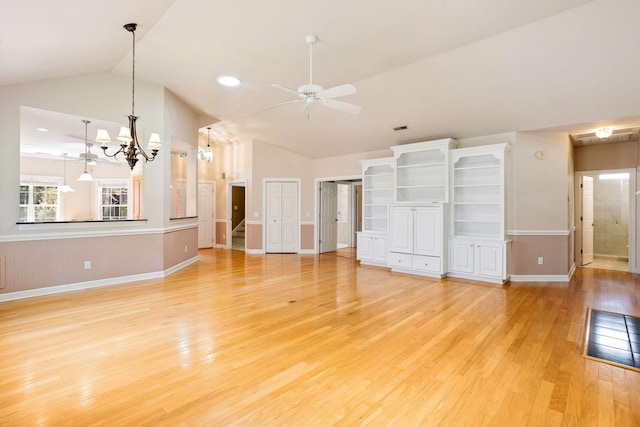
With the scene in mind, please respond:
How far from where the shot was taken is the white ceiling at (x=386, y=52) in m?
3.00

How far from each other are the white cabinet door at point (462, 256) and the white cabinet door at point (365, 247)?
1753 millimetres

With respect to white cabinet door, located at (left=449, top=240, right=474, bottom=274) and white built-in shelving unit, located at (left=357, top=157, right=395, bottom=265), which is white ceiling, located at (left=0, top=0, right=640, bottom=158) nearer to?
white built-in shelving unit, located at (left=357, top=157, right=395, bottom=265)

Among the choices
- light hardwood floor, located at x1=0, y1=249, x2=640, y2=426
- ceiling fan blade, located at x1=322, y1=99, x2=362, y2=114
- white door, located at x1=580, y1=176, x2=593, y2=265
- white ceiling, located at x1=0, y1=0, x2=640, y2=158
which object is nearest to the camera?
light hardwood floor, located at x1=0, y1=249, x2=640, y2=426

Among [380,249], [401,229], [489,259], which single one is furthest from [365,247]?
[489,259]

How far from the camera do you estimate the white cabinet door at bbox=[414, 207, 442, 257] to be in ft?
18.3

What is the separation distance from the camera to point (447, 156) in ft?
18.7

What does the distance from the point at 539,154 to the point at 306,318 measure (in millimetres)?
4795

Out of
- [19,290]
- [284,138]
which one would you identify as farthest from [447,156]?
[19,290]

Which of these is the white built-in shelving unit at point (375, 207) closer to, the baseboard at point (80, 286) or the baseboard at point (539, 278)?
the baseboard at point (539, 278)

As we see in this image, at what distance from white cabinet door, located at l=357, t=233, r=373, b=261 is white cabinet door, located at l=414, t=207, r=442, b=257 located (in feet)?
4.09

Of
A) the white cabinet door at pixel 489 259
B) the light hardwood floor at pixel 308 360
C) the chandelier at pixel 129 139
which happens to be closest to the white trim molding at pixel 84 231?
the light hardwood floor at pixel 308 360

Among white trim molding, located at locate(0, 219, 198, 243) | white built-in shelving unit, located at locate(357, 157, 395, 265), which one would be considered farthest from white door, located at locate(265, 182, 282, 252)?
white trim molding, located at locate(0, 219, 198, 243)

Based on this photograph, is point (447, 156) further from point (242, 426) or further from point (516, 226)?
point (242, 426)

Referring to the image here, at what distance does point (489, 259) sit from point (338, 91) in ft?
12.9
